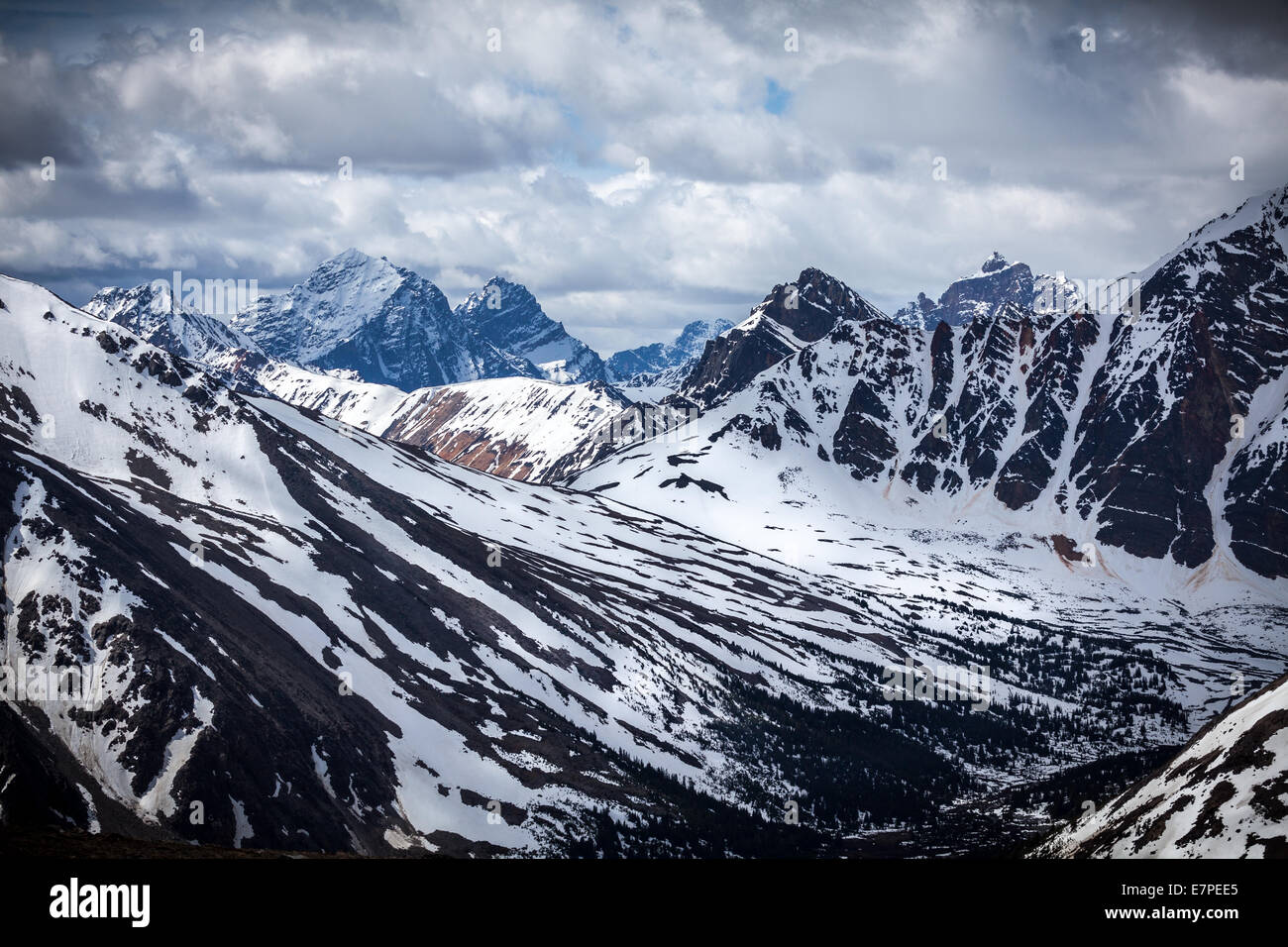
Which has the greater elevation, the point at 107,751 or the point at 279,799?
the point at 107,751

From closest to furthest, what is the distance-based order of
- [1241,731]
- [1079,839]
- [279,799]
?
→ [1241,731], [1079,839], [279,799]

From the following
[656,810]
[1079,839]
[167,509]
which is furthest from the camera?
[167,509]

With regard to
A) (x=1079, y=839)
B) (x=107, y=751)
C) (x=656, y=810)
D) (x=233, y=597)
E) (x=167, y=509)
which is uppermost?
(x=167, y=509)
